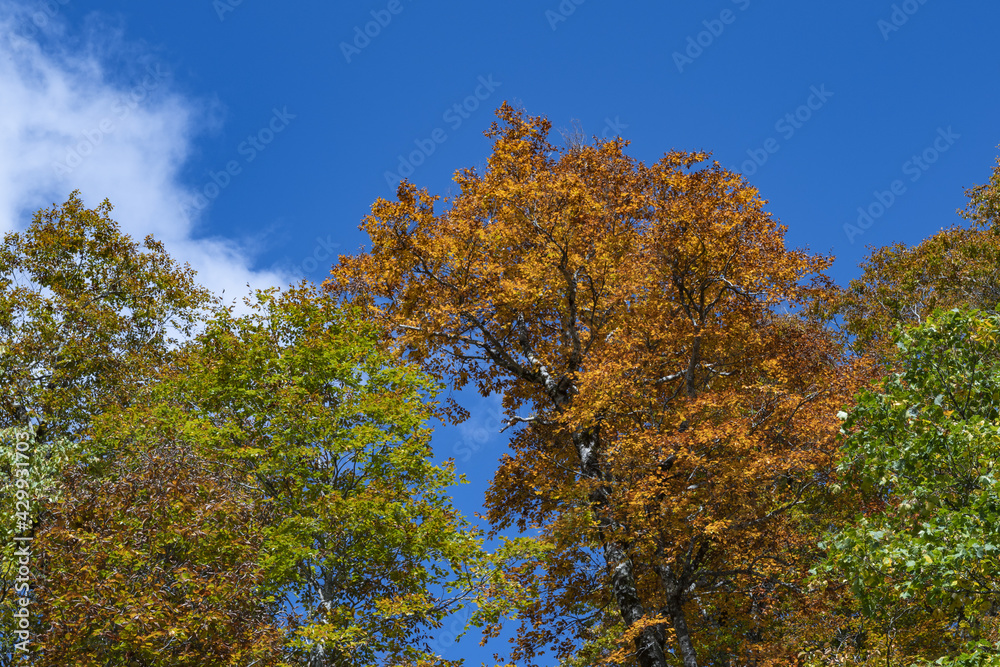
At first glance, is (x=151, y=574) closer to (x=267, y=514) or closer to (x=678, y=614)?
(x=267, y=514)

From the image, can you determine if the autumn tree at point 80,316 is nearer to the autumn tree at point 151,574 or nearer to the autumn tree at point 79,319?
the autumn tree at point 79,319

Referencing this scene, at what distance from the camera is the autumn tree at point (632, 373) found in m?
17.7

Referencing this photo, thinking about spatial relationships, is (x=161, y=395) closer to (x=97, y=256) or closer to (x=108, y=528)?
(x=108, y=528)

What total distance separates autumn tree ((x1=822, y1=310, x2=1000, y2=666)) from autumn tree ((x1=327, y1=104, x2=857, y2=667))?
19.0 ft

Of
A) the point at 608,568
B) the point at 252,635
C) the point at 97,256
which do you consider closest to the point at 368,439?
the point at 252,635

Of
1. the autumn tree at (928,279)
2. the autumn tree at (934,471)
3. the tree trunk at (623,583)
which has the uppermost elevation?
the autumn tree at (928,279)

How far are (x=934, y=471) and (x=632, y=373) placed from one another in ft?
33.2

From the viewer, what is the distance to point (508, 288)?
22312 mm

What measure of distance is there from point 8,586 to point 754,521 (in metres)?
14.7

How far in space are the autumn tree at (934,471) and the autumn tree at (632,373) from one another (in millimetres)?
5784

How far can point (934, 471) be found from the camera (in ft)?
34.0

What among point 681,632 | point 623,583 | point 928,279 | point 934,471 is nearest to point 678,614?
point 681,632
